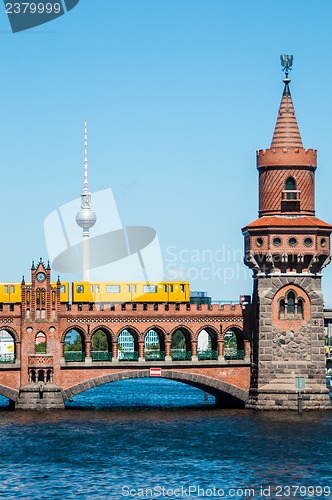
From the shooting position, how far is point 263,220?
115125 mm

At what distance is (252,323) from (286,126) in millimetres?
18928

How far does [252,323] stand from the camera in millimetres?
118875

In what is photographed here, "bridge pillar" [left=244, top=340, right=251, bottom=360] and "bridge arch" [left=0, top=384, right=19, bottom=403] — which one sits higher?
"bridge pillar" [left=244, top=340, right=251, bottom=360]

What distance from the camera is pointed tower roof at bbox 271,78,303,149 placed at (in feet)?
382

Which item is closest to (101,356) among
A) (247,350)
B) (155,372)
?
(155,372)

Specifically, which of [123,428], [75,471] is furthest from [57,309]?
[75,471]

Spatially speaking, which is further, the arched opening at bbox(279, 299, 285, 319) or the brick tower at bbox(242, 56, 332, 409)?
the arched opening at bbox(279, 299, 285, 319)

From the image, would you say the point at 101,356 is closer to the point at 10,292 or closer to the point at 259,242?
the point at 10,292

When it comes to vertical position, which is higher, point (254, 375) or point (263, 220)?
point (263, 220)

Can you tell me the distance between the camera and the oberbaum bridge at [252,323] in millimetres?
113750

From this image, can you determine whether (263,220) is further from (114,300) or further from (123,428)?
(123,428)

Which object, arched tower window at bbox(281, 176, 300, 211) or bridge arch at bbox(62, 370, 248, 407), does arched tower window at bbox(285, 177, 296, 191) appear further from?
bridge arch at bbox(62, 370, 248, 407)

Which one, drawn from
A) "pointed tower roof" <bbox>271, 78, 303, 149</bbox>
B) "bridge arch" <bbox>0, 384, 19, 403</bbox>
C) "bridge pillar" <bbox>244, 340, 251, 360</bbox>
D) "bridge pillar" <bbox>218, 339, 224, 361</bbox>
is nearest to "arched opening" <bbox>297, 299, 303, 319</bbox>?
"bridge pillar" <bbox>244, 340, 251, 360</bbox>

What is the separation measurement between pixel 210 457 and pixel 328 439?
12.1 m
